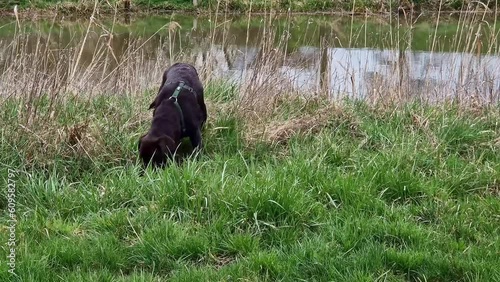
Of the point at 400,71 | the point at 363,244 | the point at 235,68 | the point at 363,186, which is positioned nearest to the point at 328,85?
the point at 400,71

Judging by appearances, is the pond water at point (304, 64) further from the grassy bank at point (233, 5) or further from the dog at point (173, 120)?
the grassy bank at point (233, 5)

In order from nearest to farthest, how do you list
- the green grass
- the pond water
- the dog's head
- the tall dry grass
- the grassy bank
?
the green grass
the dog's head
the tall dry grass
the pond water
the grassy bank

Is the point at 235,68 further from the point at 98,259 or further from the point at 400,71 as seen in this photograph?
the point at 98,259

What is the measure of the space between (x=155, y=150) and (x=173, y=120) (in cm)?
38

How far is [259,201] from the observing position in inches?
122

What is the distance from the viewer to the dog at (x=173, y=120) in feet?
13.1

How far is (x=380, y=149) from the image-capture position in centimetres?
408

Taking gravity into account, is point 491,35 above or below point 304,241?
above

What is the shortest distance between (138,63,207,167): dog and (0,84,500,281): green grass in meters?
0.14

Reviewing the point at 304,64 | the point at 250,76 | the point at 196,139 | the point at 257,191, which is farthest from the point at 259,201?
the point at 304,64

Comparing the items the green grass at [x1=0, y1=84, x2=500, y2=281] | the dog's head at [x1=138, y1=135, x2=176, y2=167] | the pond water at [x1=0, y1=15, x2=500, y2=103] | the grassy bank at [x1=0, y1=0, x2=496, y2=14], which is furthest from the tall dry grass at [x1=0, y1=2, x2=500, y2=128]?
the grassy bank at [x1=0, y1=0, x2=496, y2=14]

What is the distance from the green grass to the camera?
262 cm

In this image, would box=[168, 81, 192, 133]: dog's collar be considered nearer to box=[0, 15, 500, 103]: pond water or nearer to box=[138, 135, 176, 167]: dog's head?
box=[138, 135, 176, 167]: dog's head

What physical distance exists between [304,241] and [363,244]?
0.29 meters
